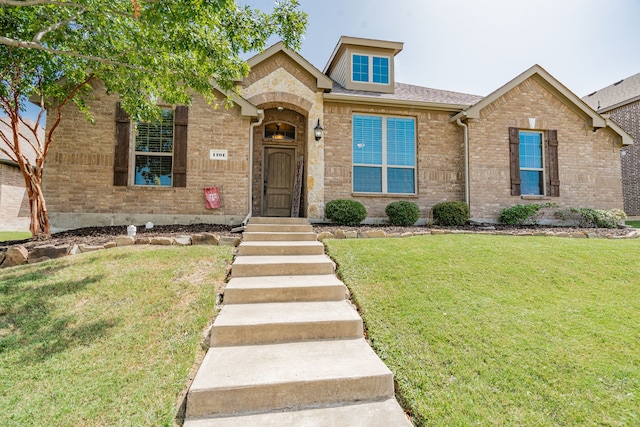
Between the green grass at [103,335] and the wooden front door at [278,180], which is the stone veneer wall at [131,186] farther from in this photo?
the green grass at [103,335]

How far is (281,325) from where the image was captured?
10.5 feet

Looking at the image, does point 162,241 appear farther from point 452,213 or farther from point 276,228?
point 452,213

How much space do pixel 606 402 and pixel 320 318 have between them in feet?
7.98

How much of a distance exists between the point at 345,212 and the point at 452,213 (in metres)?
3.19

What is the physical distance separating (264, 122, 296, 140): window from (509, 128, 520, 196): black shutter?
6867 millimetres

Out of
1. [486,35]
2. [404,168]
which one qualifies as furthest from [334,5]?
[404,168]

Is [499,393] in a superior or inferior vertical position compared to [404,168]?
inferior

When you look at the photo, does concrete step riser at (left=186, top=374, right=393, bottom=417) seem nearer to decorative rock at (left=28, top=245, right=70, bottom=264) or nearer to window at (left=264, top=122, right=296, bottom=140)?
decorative rock at (left=28, top=245, right=70, bottom=264)

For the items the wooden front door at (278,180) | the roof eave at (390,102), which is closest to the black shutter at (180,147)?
the wooden front door at (278,180)

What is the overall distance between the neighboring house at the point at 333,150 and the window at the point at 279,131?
0.03 metres

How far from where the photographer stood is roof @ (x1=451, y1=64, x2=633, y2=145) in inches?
369

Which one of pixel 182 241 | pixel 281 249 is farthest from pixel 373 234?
pixel 182 241

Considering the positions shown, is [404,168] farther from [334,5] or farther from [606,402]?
[606,402]

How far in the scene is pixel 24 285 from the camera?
13.9ft
